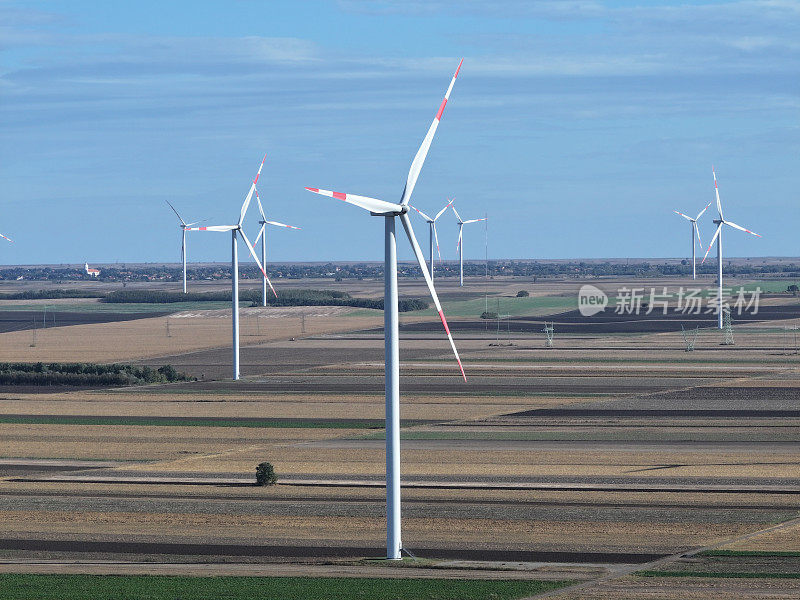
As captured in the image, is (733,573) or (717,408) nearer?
(733,573)

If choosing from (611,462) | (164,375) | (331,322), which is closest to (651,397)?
(611,462)

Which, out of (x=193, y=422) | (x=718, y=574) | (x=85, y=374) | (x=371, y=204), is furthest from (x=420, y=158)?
(x=85, y=374)

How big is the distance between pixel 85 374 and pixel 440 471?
61066 mm

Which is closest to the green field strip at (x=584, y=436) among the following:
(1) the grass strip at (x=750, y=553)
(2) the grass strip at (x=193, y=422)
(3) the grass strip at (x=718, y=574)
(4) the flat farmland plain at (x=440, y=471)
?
(4) the flat farmland plain at (x=440, y=471)

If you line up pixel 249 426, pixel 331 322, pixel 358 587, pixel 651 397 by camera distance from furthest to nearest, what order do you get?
pixel 331 322
pixel 651 397
pixel 249 426
pixel 358 587

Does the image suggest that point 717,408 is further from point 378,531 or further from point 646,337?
point 646,337

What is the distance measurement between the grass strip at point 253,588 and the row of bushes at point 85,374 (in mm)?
72152

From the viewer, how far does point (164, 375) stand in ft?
379

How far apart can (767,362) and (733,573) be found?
8580cm

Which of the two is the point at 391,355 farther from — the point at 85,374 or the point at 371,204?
the point at 85,374

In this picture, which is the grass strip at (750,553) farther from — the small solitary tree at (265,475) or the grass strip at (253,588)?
the small solitary tree at (265,475)

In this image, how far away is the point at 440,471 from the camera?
63.7m

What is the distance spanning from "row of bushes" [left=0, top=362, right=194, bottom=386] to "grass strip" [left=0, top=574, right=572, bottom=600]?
72.2m

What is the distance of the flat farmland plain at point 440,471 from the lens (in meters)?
45.8
